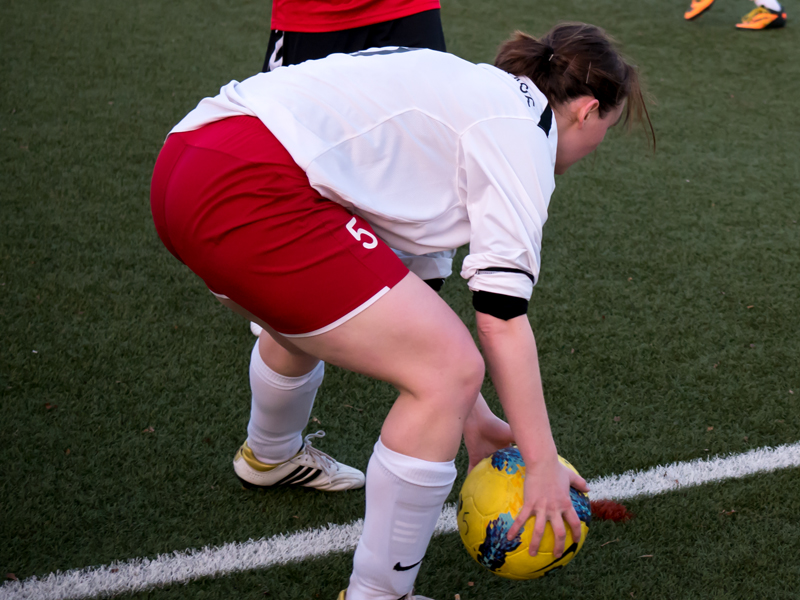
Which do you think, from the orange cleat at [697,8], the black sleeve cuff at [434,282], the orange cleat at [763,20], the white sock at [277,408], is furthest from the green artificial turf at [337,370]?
the orange cleat at [697,8]

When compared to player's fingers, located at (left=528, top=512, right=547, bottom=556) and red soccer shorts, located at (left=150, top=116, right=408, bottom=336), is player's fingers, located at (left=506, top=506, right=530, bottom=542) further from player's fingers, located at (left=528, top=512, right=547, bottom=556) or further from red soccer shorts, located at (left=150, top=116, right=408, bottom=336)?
red soccer shorts, located at (left=150, top=116, right=408, bottom=336)

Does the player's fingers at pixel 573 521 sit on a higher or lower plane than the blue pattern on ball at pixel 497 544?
higher

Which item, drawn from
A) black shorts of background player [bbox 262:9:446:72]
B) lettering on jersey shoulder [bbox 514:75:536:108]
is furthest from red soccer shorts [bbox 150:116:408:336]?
black shorts of background player [bbox 262:9:446:72]

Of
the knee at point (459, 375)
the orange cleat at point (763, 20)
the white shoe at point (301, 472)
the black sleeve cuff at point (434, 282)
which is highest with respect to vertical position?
the knee at point (459, 375)

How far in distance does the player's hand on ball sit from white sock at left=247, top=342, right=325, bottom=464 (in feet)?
2.30

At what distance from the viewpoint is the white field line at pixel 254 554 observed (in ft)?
6.27

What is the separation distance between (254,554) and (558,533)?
93 cm

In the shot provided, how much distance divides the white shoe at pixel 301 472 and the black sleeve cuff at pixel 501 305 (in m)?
1.07

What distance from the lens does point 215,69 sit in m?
5.70

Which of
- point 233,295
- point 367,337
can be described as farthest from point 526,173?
point 233,295

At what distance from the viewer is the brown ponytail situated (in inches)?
63.8

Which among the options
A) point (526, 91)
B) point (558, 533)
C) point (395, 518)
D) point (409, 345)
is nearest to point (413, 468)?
point (395, 518)

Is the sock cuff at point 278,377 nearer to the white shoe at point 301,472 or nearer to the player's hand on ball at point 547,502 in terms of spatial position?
the white shoe at point 301,472

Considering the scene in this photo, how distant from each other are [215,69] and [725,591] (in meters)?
5.07
